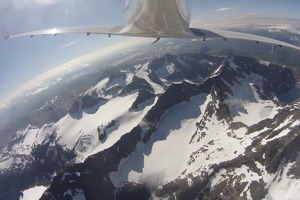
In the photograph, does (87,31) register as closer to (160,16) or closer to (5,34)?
(5,34)

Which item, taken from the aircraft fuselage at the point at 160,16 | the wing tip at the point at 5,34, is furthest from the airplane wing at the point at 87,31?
the aircraft fuselage at the point at 160,16

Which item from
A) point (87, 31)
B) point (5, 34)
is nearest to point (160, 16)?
point (87, 31)

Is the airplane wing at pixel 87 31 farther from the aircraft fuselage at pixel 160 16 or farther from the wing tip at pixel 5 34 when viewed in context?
the aircraft fuselage at pixel 160 16

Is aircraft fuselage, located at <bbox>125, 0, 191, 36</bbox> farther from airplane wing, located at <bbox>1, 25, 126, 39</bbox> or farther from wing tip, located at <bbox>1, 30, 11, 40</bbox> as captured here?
wing tip, located at <bbox>1, 30, 11, 40</bbox>

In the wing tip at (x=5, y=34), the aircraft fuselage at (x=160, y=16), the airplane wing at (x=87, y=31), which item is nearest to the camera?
the aircraft fuselage at (x=160, y=16)

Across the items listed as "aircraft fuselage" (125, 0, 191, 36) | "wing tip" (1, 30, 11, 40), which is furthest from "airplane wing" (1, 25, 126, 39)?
"aircraft fuselage" (125, 0, 191, 36)

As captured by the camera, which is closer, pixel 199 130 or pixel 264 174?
pixel 264 174

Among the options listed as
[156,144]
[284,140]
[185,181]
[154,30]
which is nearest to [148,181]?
[185,181]

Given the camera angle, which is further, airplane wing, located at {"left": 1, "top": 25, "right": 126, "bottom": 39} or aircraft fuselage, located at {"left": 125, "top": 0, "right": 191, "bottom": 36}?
airplane wing, located at {"left": 1, "top": 25, "right": 126, "bottom": 39}

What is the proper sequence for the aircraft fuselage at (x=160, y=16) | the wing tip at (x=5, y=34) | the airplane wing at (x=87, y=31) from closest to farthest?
the aircraft fuselage at (x=160, y=16) → the airplane wing at (x=87, y=31) → the wing tip at (x=5, y=34)

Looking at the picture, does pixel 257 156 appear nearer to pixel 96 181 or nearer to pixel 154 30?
pixel 96 181

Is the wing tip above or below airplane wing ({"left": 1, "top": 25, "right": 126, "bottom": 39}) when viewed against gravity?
above
